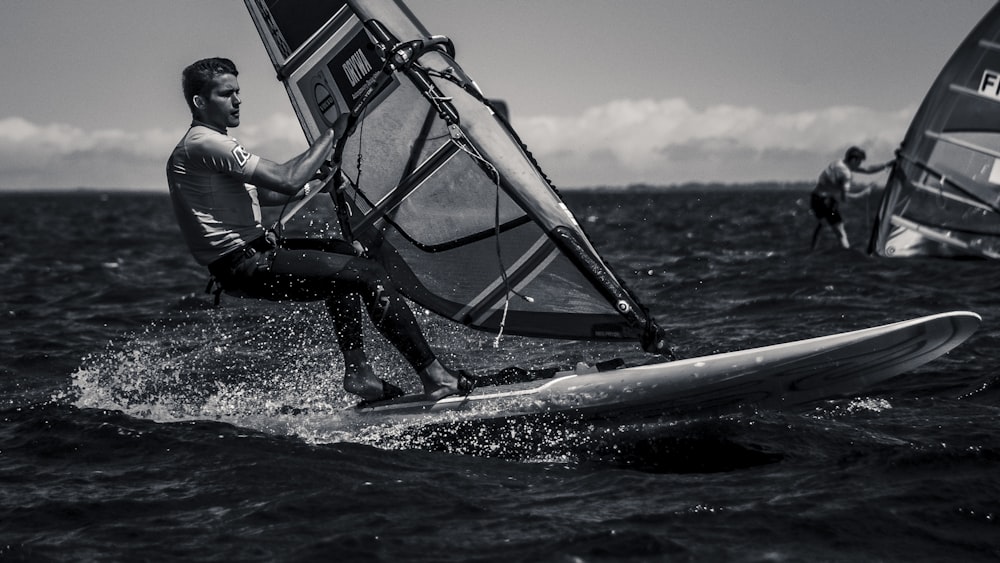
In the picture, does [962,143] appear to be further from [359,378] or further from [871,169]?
[359,378]

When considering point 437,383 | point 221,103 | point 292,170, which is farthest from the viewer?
point 437,383

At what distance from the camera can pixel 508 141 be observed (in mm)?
5250

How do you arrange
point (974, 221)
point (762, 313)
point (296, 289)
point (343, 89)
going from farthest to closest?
point (974, 221), point (762, 313), point (343, 89), point (296, 289)

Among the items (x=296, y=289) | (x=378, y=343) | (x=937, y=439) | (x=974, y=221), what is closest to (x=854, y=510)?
(x=937, y=439)

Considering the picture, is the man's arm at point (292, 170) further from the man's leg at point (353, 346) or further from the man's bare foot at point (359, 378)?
the man's bare foot at point (359, 378)

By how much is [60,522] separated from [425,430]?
1.72 m

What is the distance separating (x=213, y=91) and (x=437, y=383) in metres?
1.74

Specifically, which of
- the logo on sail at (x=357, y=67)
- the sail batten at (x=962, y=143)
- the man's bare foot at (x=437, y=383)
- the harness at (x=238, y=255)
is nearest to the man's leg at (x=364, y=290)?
the man's bare foot at (x=437, y=383)

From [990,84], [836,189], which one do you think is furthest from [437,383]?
[836,189]

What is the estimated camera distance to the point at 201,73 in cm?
484

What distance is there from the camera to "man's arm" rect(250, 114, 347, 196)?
4.76 metres

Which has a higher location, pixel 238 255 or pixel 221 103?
pixel 221 103

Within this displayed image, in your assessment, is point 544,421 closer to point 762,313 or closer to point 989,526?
point 989,526

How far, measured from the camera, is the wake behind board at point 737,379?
4.77 metres
